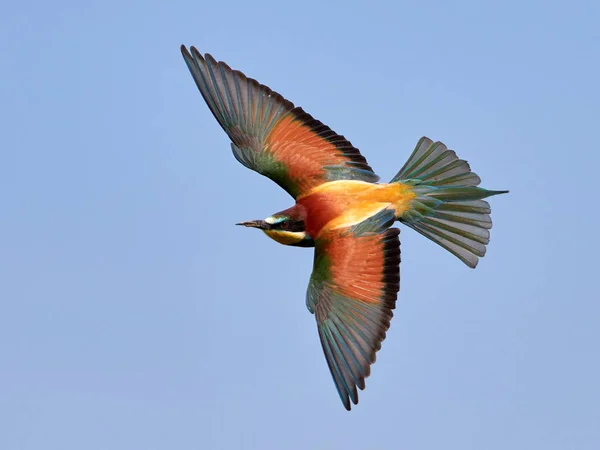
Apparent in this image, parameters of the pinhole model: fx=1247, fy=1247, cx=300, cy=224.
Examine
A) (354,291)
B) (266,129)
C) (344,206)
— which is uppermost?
(266,129)

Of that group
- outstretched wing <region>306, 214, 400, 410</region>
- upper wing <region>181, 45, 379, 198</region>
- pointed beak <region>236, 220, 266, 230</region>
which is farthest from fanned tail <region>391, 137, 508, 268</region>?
pointed beak <region>236, 220, 266, 230</region>

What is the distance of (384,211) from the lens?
924cm

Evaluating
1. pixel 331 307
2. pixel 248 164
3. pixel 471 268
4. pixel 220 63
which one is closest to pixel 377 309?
pixel 331 307

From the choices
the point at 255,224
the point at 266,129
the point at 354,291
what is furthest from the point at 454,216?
the point at 266,129

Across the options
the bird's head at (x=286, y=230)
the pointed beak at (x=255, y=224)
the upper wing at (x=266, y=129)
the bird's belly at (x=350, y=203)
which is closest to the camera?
the bird's belly at (x=350, y=203)

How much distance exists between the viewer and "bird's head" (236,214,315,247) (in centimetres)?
939

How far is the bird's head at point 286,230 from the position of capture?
9.39m

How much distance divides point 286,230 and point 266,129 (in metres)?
1.17

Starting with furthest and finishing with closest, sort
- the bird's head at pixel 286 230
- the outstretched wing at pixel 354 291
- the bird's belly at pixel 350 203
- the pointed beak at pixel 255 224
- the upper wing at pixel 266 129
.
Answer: the upper wing at pixel 266 129 → the pointed beak at pixel 255 224 → the bird's head at pixel 286 230 → the bird's belly at pixel 350 203 → the outstretched wing at pixel 354 291

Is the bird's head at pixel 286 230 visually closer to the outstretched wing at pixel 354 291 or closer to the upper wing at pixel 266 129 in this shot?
the outstretched wing at pixel 354 291

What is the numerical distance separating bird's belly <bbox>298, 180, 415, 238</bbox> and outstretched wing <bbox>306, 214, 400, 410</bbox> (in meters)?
0.12

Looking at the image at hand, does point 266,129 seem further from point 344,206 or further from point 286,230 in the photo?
point 344,206

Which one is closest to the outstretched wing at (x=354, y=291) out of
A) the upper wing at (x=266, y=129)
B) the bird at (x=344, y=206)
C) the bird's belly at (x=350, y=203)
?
the bird at (x=344, y=206)

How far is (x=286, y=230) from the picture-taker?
941 cm
